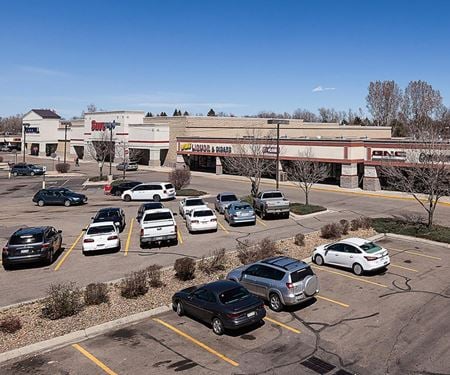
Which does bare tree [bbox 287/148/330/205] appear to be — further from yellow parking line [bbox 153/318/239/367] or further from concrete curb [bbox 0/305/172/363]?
yellow parking line [bbox 153/318/239/367]

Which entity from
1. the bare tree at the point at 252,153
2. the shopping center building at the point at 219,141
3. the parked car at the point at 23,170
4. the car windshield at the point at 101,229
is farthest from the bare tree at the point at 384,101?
the car windshield at the point at 101,229

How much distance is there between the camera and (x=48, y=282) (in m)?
17.5

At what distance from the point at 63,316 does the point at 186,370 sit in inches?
206

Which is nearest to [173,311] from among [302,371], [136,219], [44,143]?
[302,371]

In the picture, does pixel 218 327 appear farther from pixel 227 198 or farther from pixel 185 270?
pixel 227 198

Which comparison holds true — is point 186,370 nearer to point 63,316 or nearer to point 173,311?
point 173,311

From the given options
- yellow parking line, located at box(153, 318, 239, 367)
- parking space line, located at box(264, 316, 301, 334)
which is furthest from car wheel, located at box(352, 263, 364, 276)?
yellow parking line, located at box(153, 318, 239, 367)

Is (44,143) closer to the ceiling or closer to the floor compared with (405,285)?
closer to the ceiling

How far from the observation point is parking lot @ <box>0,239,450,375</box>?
1075cm

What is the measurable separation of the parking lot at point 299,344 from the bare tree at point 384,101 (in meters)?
95.4

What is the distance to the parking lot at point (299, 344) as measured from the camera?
10.8 meters

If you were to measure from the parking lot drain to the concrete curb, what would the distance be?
5456 millimetres

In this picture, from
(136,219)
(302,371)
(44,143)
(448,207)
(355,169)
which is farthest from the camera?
(44,143)

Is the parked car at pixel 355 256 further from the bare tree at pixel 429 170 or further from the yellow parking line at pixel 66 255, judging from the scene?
the yellow parking line at pixel 66 255
